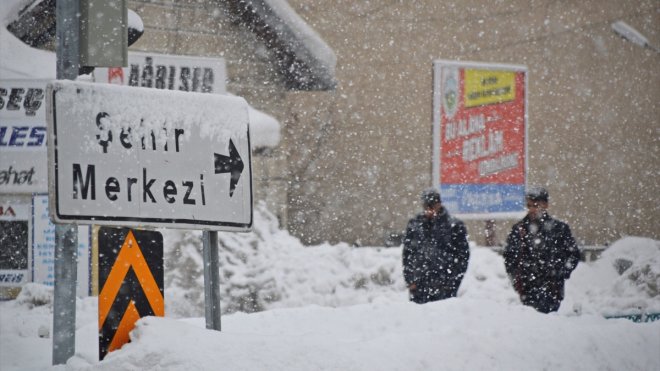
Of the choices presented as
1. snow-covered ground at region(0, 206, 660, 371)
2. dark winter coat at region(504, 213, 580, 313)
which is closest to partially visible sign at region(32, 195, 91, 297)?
snow-covered ground at region(0, 206, 660, 371)

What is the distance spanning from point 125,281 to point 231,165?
0.78 m

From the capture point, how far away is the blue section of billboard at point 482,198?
56.7ft

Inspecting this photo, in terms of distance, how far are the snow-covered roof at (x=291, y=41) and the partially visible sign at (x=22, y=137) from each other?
3.18m

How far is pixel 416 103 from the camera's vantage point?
61.5ft

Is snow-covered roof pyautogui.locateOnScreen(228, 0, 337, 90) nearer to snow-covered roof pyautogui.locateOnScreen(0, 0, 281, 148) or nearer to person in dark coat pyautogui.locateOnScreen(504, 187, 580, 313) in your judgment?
snow-covered roof pyautogui.locateOnScreen(0, 0, 281, 148)

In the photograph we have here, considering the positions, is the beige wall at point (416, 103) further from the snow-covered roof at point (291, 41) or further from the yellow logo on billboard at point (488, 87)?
the yellow logo on billboard at point (488, 87)

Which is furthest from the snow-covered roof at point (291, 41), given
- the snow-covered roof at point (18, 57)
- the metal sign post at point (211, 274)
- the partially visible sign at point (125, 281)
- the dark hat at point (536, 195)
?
the partially visible sign at point (125, 281)

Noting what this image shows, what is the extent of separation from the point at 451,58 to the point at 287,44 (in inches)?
297

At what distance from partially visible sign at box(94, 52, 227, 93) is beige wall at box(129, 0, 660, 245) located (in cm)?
56

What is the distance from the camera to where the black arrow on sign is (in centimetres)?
457

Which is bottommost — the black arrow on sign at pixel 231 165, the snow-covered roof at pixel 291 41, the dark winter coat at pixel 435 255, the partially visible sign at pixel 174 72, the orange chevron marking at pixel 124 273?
the dark winter coat at pixel 435 255

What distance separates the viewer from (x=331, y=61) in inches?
503

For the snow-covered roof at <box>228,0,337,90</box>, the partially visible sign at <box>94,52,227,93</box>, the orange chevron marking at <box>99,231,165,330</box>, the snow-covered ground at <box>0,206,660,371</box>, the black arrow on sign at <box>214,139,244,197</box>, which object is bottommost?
the snow-covered ground at <box>0,206,660,371</box>

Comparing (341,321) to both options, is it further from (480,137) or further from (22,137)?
(480,137)
